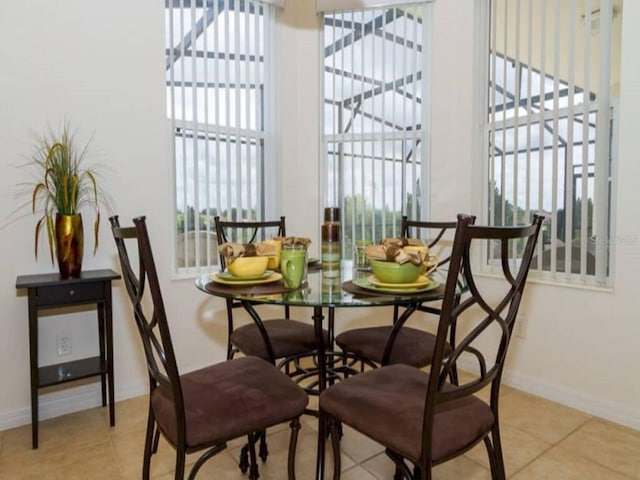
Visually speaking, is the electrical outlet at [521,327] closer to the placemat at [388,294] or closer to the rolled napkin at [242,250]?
the placemat at [388,294]

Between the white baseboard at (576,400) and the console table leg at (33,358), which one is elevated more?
the console table leg at (33,358)

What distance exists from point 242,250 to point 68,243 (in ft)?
3.46

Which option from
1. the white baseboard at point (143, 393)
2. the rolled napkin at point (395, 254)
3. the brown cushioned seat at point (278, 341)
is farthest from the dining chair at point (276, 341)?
the white baseboard at point (143, 393)

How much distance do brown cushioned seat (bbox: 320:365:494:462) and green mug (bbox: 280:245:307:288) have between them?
40 cm

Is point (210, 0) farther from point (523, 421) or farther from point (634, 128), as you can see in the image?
point (523, 421)

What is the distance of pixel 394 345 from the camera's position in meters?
2.01

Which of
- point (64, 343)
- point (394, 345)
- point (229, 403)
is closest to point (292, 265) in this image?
point (229, 403)

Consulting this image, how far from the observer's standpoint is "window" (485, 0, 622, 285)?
2244 mm

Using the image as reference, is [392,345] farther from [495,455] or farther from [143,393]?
[143,393]

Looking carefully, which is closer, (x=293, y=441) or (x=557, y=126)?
(x=293, y=441)

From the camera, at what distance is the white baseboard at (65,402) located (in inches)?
86.6

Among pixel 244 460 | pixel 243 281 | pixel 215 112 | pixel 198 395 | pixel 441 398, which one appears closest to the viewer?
pixel 441 398

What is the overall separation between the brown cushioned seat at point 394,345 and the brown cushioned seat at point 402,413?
38 centimetres

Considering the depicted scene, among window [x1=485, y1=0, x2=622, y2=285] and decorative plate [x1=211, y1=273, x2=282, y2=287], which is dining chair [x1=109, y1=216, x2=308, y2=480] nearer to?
decorative plate [x1=211, y1=273, x2=282, y2=287]
